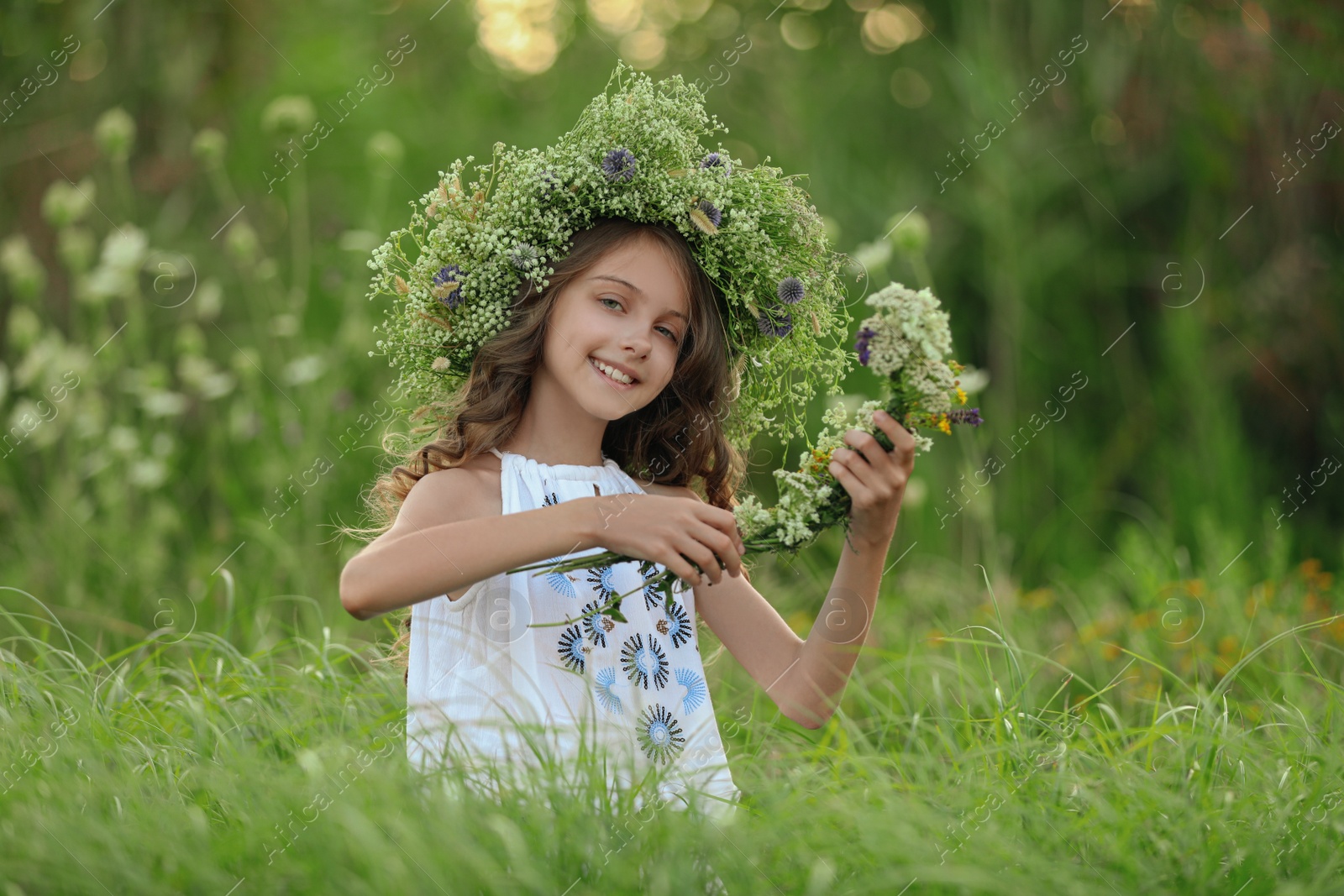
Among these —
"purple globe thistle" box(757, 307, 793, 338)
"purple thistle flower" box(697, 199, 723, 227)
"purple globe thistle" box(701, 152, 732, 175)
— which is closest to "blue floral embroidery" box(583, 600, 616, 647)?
"purple globe thistle" box(757, 307, 793, 338)

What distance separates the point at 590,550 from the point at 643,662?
0.68 ft

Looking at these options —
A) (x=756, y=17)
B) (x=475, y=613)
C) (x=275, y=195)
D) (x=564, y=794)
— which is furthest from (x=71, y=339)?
(x=564, y=794)

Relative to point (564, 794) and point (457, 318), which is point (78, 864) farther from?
point (457, 318)

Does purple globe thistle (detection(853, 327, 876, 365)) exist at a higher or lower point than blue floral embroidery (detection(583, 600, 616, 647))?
higher

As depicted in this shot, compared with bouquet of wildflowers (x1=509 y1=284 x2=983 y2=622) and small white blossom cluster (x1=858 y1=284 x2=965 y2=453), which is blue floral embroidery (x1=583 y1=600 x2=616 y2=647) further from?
small white blossom cluster (x1=858 y1=284 x2=965 y2=453)

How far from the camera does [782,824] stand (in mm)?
1726

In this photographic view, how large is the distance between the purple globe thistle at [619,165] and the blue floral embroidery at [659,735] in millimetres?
888

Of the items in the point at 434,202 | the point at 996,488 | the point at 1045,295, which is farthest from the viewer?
the point at 1045,295

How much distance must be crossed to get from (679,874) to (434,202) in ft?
4.04

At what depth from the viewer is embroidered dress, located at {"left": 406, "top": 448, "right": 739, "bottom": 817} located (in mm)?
1956

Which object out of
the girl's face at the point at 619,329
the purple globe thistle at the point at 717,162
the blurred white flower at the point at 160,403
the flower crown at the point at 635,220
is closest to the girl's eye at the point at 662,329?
the girl's face at the point at 619,329

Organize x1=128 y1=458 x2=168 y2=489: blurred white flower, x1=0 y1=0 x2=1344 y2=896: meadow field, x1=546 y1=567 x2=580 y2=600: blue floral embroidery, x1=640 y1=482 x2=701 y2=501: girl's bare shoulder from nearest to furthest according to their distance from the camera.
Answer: x1=0 y1=0 x2=1344 y2=896: meadow field, x1=546 y1=567 x2=580 y2=600: blue floral embroidery, x1=640 y1=482 x2=701 y2=501: girl's bare shoulder, x1=128 y1=458 x2=168 y2=489: blurred white flower

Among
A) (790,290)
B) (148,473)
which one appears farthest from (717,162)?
(148,473)

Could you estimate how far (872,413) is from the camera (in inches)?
73.9
